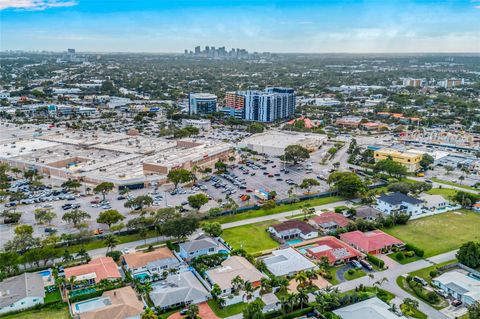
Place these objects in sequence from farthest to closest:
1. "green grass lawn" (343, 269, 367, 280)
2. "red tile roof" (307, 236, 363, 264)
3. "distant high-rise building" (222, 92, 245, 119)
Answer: "distant high-rise building" (222, 92, 245, 119) < "red tile roof" (307, 236, 363, 264) < "green grass lawn" (343, 269, 367, 280)

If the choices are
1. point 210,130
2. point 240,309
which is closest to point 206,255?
point 240,309

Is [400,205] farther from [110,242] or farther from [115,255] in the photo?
→ [110,242]

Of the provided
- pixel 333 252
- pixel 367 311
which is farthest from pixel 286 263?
pixel 367 311

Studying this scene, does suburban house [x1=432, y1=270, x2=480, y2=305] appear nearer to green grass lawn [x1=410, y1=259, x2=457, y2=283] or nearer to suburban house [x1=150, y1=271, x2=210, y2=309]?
green grass lawn [x1=410, y1=259, x2=457, y2=283]

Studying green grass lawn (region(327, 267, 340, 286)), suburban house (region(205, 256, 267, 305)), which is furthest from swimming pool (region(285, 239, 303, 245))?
suburban house (region(205, 256, 267, 305))

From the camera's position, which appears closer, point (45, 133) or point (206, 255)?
point (206, 255)

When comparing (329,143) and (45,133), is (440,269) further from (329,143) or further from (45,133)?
(45,133)
